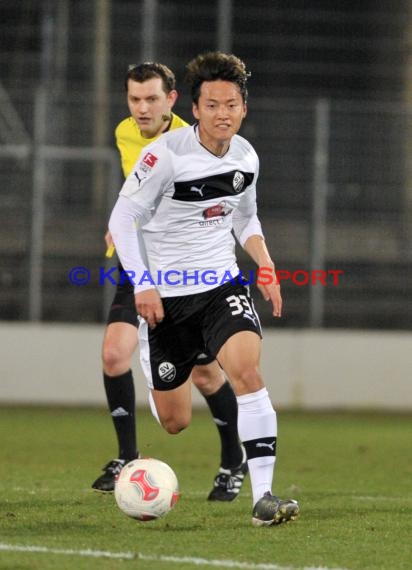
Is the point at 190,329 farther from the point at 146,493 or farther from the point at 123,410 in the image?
the point at 123,410

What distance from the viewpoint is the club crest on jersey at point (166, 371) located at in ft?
22.6

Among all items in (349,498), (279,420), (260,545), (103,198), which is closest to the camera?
(260,545)

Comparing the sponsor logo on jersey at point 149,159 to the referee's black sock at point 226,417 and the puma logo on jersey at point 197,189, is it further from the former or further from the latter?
the referee's black sock at point 226,417

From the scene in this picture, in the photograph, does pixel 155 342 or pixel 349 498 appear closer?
pixel 155 342

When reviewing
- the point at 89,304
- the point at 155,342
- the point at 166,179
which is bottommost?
the point at 89,304

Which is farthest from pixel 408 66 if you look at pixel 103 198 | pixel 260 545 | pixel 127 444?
pixel 260 545

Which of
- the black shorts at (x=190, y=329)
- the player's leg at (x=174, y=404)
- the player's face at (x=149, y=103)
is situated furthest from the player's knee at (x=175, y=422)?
the player's face at (x=149, y=103)

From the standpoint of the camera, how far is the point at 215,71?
6.58 metres

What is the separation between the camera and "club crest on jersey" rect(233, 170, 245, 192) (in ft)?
22.2

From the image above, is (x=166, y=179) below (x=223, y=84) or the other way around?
below

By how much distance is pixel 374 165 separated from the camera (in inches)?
583

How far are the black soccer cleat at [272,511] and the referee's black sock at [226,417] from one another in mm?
1377

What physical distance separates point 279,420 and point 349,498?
574 cm

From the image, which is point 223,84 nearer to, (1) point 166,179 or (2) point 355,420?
(1) point 166,179
